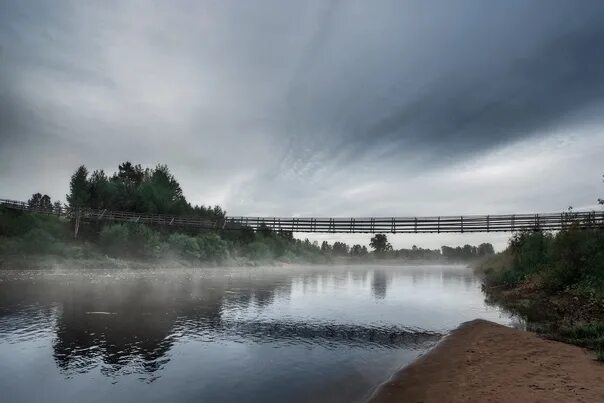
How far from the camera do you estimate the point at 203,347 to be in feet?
49.8

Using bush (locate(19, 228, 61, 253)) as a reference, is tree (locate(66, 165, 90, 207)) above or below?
above

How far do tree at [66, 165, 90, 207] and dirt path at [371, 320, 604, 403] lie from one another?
8985cm

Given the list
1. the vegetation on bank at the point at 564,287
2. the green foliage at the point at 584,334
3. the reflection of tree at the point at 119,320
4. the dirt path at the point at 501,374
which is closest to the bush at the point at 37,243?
the reflection of tree at the point at 119,320

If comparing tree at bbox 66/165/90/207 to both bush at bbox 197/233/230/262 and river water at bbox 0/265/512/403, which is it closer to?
bush at bbox 197/233/230/262

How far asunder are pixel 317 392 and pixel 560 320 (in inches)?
565

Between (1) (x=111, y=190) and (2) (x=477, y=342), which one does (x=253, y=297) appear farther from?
(1) (x=111, y=190)

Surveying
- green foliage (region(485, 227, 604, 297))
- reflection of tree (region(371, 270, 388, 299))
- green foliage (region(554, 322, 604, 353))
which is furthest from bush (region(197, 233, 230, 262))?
green foliage (region(554, 322, 604, 353))

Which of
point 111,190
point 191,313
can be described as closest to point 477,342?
point 191,313

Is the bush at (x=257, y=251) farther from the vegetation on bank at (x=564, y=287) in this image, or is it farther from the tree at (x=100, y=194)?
the vegetation on bank at (x=564, y=287)

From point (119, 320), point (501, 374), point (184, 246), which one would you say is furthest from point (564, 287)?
point (184, 246)

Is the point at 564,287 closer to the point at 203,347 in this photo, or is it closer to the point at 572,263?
the point at 572,263

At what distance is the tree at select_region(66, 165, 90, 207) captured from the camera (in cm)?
8600

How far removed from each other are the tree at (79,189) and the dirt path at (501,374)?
89.9 metres

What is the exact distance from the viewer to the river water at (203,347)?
415 inches
